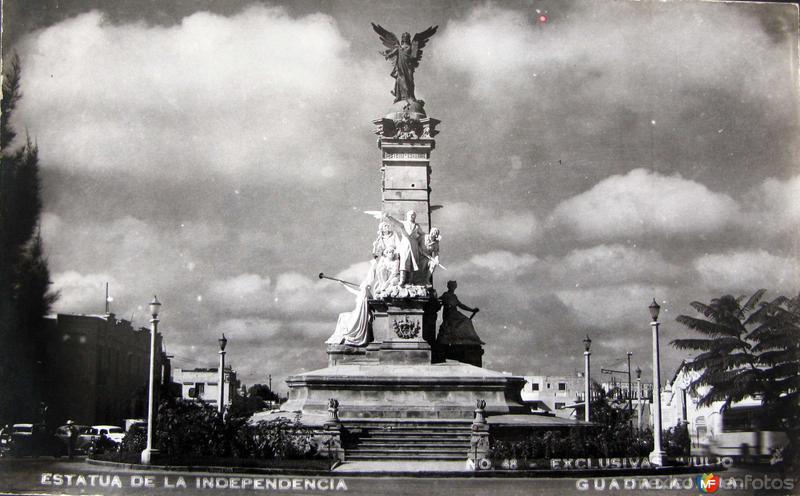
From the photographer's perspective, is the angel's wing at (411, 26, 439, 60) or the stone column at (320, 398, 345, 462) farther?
Answer: the angel's wing at (411, 26, 439, 60)

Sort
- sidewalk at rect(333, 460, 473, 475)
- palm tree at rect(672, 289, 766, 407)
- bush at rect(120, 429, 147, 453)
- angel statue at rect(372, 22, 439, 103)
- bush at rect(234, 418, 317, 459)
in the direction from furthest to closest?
angel statue at rect(372, 22, 439, 103), palm tree at rect(672, 289, 766, 407), bush at rect(120, 429, 147, 453), bush at rect(234, 418, 317, 459), sidewalk at rect(333, 460, 473, 475)

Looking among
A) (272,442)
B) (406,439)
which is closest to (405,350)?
(406,439)

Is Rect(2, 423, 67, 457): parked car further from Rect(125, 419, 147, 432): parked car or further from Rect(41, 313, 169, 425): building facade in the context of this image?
Rect(125, 419, 147, 432): parked car

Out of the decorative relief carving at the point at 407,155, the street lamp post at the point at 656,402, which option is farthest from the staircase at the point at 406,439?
the decorative relief carving at the point at 407,155

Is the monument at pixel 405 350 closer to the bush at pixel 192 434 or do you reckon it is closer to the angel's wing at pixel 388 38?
the angel's wing at pixel 388 38

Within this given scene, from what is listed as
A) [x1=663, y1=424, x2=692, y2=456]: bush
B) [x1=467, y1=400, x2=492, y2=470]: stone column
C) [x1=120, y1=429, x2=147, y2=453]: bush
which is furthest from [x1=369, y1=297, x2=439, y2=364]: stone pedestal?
[x1=120, y1=429, x2=147, y2=453]: bush

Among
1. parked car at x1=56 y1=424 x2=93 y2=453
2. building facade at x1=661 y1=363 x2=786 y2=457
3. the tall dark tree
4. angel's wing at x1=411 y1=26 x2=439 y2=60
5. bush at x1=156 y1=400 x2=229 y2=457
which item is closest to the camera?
the tall dark tree

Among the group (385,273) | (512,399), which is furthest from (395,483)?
(385,273)
